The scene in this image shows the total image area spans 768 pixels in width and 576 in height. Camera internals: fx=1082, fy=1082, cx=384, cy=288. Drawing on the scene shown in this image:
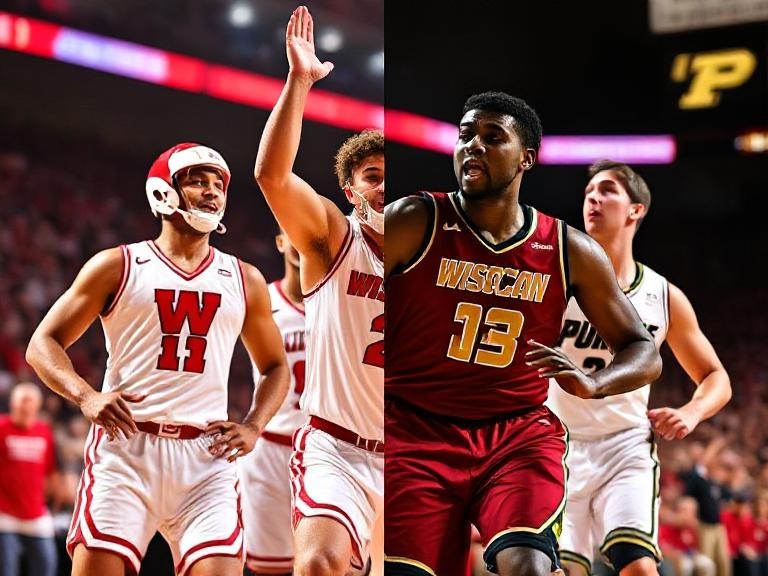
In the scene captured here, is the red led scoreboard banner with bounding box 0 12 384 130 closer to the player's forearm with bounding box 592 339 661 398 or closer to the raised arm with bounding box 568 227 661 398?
the raised arm with bounding box 568 227 661 398

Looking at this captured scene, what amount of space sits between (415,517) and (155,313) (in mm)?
1043

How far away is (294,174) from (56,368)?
3.10ft

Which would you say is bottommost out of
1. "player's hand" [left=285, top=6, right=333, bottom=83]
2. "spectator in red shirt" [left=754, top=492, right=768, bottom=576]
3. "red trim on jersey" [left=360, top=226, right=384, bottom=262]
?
"spectator in red shirt" [left=754, top=492, right=768, bottom=576]

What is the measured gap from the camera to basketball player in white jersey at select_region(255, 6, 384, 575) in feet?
10.5

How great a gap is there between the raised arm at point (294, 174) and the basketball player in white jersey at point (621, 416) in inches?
56.2

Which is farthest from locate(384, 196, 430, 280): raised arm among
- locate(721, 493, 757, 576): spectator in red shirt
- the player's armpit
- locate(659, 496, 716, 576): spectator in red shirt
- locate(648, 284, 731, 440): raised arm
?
locate(721, 493, 757, 576): spectator in red shirt

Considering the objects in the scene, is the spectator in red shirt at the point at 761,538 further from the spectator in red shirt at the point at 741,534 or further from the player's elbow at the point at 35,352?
the player's elbow at the point at 35,352

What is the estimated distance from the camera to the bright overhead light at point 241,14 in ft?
13.0

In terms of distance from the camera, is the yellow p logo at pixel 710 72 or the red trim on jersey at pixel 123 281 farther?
the yellow p logo at pixel 710 72

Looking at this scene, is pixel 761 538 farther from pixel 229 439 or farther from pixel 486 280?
pixel 229 439

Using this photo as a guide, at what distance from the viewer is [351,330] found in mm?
3568

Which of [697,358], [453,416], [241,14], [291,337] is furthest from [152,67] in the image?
[697,358]

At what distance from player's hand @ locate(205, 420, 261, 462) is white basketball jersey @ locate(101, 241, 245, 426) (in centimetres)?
5

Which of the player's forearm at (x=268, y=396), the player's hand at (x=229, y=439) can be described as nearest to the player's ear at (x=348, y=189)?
the player's forearm at (x=268, y=396)
